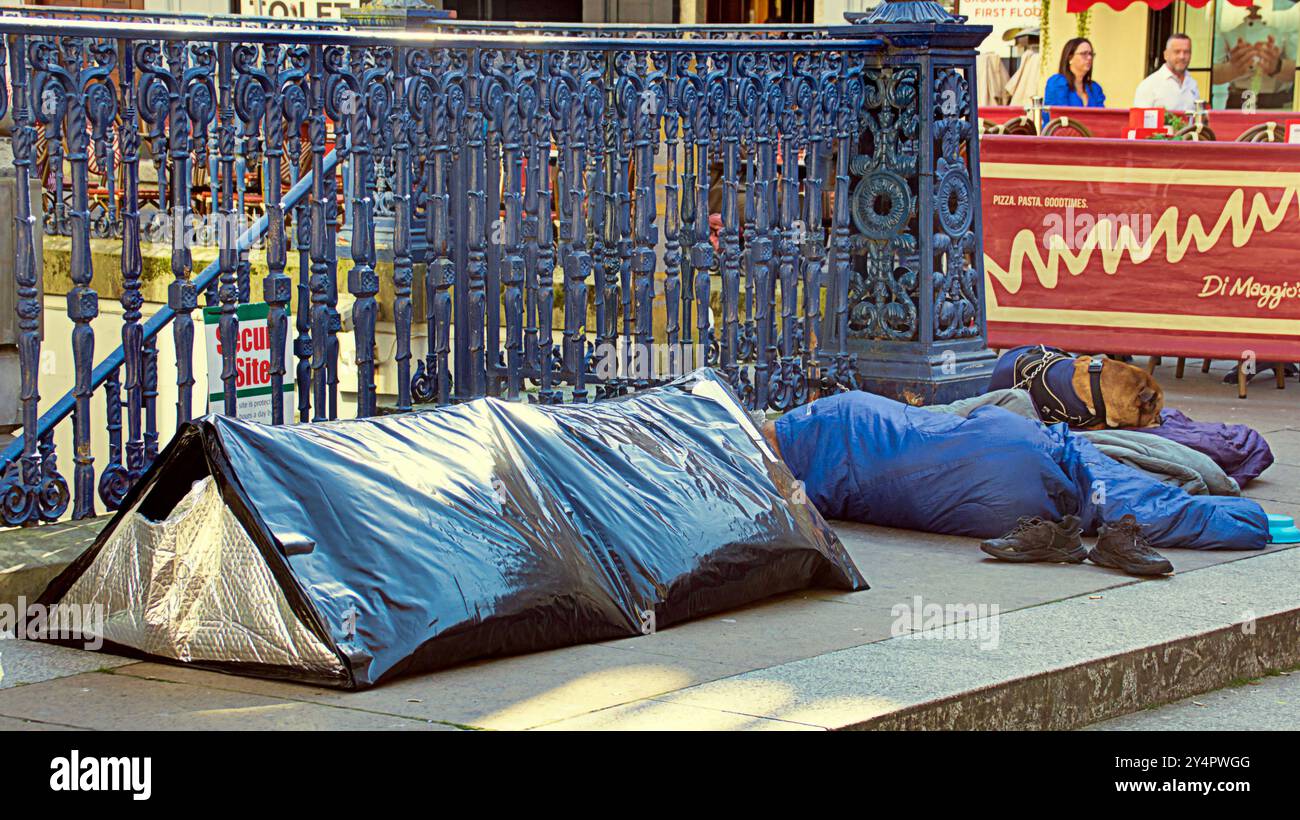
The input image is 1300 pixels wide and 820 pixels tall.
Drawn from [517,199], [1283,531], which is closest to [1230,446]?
[1283,531]

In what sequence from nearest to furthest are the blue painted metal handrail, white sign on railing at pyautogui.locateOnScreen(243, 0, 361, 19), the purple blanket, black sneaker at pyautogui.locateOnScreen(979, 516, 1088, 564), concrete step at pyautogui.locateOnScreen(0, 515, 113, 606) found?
concrete step at pyautogui.locateOnScreen(0, 515, 113, 606)
the blue painted metal handrail
black sneaker at pyautogui.locateOnScreen(979, 516, 1088, 564)
the purple blanket
white sign on railing at pyautogui.locateOnScreen(243, 0, 361, 19)

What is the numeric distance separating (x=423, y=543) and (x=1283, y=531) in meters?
3.11

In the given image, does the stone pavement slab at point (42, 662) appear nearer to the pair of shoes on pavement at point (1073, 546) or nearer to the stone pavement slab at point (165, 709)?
the stone pavement slab at point (165, 709)

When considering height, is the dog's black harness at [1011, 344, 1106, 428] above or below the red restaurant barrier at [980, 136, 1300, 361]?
below

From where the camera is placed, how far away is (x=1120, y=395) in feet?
24.3

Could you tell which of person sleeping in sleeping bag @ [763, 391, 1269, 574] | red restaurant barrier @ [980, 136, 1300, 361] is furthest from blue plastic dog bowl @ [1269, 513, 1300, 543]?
red restaurant barrier @ [980, 136, 1300, 361]

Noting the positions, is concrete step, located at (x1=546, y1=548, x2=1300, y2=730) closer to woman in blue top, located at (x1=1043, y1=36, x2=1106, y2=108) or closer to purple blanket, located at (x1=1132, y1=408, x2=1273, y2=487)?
purple blanket, located at (x1=1132, y1=408, x2=1273, y2=487)

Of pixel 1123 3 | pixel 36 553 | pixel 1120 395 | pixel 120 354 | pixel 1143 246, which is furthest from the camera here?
pixel 1123 3

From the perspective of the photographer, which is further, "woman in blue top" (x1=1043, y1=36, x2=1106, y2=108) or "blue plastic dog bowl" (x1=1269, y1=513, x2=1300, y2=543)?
"woman in blue top" (x1=1043, y1=36, x2=1106, y2=108)

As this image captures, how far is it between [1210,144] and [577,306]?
176 inches

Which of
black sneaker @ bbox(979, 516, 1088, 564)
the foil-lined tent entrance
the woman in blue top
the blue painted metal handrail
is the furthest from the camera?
the woman in blue top

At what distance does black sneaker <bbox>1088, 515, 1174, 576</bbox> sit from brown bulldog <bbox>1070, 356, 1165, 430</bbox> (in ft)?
4.69

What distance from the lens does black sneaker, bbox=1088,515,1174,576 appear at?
575 cm

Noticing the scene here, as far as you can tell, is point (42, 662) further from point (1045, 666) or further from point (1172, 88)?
point (1172, 88)
